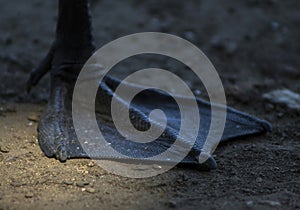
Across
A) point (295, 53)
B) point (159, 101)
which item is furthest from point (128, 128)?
point (295, 53)

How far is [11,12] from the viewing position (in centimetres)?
421

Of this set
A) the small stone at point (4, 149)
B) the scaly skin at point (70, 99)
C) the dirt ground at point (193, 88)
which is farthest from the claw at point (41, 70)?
the small stone at point (4, 149)

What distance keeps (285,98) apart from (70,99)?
125cm

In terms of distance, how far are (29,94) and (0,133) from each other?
0.54 m

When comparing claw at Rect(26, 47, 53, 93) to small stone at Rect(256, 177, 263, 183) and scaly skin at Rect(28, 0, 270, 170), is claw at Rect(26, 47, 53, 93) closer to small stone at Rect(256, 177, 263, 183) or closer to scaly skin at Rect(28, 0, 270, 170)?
scaly skin at Rect(28, 0, 270, 170)

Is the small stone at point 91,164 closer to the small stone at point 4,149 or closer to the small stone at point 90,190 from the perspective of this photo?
the small stone at point 90,190

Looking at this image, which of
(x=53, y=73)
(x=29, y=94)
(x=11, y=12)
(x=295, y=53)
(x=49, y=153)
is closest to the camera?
(x=49, y=153)

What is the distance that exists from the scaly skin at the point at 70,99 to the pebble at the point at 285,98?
0.44m

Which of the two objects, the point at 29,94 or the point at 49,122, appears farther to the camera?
the point at 29,94

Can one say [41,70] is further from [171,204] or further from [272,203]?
[272,203]

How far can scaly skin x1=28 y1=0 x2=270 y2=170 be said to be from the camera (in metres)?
2.30

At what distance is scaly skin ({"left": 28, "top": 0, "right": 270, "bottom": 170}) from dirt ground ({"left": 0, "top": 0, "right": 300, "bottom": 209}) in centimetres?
9

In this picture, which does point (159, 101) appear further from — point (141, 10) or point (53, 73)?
point (141, 10)

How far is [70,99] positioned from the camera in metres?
2.58
